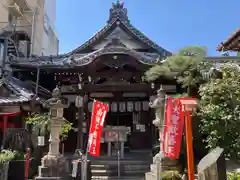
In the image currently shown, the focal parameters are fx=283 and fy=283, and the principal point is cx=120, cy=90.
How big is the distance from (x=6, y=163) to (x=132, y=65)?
865 cm

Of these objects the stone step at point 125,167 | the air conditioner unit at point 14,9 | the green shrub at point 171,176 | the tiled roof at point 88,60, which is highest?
the air conditioner unit at point 14,9

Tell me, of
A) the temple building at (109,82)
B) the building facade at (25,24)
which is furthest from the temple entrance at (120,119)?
the building facade at (25,24)

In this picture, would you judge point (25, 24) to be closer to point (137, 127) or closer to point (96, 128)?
point (137, 127)

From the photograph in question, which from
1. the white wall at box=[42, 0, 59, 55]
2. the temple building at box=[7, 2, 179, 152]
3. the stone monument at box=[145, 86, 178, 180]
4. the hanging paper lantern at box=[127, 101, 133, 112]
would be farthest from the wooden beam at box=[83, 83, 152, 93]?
the white wall at box=[42, 0, 59, 55]

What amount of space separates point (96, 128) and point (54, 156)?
8.80 feet

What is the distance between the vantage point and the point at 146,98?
61.1 ft

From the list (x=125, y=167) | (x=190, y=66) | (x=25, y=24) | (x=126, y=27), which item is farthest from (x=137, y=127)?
(x=25, y=24)

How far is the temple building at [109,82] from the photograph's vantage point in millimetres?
16078

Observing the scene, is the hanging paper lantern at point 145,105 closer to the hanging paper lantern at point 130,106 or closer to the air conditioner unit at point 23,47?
the hanging paper lantern at point 130,106

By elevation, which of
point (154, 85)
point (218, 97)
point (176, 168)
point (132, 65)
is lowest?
point (176, 168)

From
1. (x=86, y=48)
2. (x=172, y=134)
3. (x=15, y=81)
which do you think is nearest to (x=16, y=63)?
(x=15, y=81)

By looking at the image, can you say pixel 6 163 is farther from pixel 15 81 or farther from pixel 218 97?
pixel 218 97

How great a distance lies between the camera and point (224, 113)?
9.74m

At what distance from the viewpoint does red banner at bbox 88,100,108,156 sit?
31.9 feet
